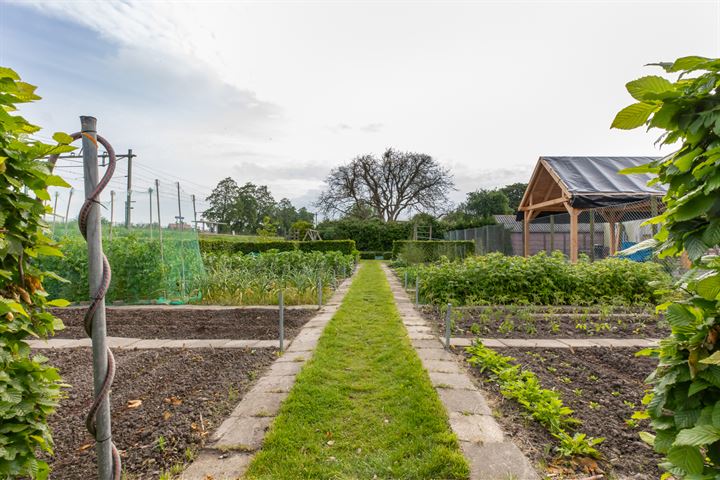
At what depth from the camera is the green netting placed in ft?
19.4

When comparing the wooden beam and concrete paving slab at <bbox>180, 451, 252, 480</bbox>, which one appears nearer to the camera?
concrete paving slab at <bbox>180, 451, 252, 480</bbox>

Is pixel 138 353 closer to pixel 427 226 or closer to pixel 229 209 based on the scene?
pixel 427 226

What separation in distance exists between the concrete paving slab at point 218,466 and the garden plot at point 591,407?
1.43 meters

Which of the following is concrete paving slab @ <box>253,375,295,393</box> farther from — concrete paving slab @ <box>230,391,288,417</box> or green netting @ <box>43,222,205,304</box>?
green netting @ <box>43,222,205,304</box>

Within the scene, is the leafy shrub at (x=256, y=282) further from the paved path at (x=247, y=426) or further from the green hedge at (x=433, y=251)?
the green hedge at (x=433, y=251)

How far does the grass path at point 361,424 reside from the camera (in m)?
1.73

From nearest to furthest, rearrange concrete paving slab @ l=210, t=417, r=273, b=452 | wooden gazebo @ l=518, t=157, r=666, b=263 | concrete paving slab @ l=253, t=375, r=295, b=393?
concrete paving slab @ l=210, t=417, r=273, b=452, concrete paving slab @ l=253, t=375, r=295, b=393, wooden gazebo @ l=518, t=157, r=666, b=263

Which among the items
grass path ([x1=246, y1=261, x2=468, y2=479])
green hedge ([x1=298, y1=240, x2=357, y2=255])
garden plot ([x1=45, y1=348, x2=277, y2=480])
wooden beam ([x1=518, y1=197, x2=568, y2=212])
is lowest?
grass path ([x1=246, y1=261, x2=468, y2=479])

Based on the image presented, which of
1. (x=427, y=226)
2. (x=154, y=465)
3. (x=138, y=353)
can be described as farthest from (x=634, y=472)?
(x=427, y=226)

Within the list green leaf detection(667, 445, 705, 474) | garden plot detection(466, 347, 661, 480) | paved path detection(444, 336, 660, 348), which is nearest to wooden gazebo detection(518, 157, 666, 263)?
paved path detection(444, 336, 660, 348)

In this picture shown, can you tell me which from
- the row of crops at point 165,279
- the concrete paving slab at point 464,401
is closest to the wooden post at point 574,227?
the row of crops at point 165,279

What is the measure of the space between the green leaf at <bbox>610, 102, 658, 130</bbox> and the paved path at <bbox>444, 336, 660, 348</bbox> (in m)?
2.93

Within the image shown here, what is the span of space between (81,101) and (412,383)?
4.69 m

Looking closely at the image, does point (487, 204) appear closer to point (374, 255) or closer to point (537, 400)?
point (374, 255)
